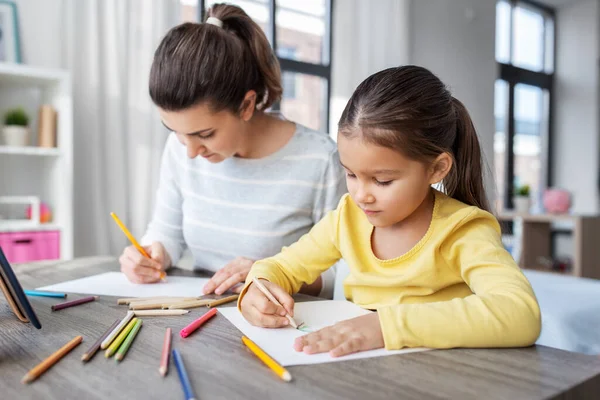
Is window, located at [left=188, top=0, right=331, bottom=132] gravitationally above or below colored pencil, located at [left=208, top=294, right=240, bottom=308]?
above

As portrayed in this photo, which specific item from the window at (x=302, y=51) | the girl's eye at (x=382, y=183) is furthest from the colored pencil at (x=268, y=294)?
the window at (x=302, y=51)

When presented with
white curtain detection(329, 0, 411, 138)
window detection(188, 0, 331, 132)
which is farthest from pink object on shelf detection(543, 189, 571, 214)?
window detection(188, 0, 331, 132)

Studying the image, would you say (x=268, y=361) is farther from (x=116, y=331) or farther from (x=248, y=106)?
(x=248, y=106)

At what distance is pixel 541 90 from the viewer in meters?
5.79

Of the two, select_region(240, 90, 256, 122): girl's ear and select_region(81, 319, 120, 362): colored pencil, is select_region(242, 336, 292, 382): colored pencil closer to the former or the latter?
select_region(81, 319, 120, 362): colored pencil

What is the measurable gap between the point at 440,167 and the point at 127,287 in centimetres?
62

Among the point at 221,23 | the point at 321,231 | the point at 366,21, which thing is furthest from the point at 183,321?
the point at 366,21

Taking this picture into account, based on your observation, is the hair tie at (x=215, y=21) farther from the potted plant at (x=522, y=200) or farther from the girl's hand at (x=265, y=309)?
the potted plant at (x=522, y=200)

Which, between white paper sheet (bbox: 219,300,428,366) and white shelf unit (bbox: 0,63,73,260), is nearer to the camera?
white paper sheet (bbox: 219,300,428,366)

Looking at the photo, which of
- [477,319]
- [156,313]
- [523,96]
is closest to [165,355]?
[156,313]

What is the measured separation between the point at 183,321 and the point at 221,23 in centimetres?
73

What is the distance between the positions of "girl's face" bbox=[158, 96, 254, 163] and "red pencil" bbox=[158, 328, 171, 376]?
53 centimetres

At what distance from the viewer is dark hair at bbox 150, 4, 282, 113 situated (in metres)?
1.12

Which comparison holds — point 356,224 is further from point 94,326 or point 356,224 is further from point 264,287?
point 94,326
